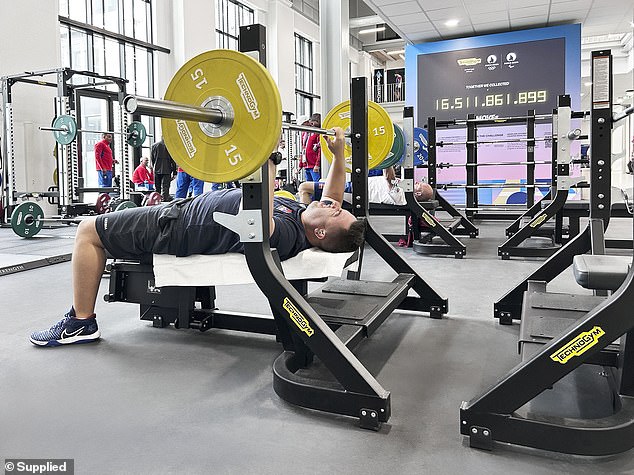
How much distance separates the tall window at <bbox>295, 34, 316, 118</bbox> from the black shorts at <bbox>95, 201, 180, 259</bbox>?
Result: 12.4 m

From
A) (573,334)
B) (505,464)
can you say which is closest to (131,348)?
(505,464)

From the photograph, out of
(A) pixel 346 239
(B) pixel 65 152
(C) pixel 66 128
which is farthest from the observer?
(B) pixel 65 152

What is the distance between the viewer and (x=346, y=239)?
84.7 inches

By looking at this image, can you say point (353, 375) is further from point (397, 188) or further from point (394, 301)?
point (397, 188)

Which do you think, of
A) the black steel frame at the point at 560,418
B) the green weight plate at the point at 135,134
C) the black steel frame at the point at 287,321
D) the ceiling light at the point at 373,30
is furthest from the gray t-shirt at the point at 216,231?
the ceiling light at the point at 373,30

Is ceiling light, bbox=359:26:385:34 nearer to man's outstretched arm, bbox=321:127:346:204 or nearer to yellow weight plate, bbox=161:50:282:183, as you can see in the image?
man's outstretched arm, bbox=321:127:346:204

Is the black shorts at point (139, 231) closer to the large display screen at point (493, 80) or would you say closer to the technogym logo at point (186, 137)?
the technogym logo at point (186, 137)

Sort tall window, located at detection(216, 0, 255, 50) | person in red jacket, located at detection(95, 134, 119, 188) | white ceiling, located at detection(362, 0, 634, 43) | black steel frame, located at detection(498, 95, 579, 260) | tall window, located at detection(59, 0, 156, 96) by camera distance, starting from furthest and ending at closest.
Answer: tall window, located at detection(216, 0, 255, 50)
tall window, located at detection(59, 0, 156, 96)
white ceiling, located at detection(362, 0, 634, 43)
person in red jacket, located at detection(95, 134, 119, 188)
black steel frame, located at detection(498, 95, 579, 260)

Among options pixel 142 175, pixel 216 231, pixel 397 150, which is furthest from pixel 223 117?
pixel 142 175

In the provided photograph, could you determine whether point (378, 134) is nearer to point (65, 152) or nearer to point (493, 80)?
point (65, 152)

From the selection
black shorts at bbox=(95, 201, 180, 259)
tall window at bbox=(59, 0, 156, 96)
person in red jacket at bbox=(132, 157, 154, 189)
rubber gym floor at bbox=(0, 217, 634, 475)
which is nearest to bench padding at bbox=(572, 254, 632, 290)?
rubber gym floor at bbox=(0, 217, 634, 475)

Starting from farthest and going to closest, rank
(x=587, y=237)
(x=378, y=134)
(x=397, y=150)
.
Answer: (x=397, y=150)
(x=378, y=134)
(x=587, y=237)

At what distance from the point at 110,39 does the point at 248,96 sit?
8949 mm

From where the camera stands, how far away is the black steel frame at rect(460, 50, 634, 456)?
4.37 feet
